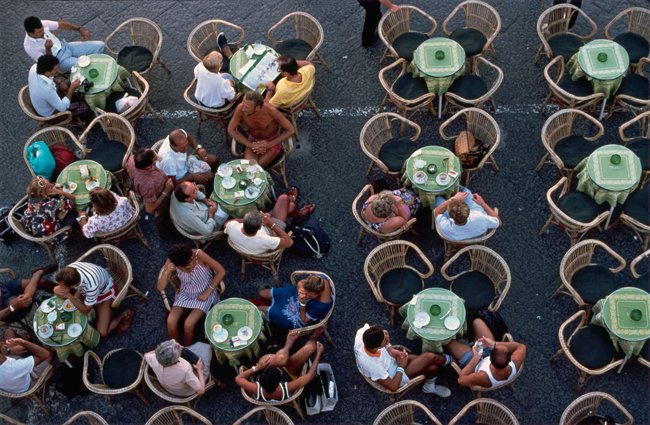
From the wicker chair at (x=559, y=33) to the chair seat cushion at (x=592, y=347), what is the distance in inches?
157

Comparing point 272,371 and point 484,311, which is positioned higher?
point 272,371

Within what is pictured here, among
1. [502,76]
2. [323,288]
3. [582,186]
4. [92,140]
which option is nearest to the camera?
[323,288]

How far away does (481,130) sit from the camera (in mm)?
9375

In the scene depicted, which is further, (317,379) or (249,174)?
(249,174)

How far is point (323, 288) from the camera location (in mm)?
7863

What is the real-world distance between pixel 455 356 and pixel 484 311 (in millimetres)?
650

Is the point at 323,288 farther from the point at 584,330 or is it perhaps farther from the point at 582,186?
the point at 582,186

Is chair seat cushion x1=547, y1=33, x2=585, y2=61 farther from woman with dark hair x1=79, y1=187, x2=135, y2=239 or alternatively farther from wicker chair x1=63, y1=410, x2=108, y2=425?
wicker chair x1=63, y1=410, x2=108, y2=425

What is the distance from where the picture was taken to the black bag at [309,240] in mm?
9016

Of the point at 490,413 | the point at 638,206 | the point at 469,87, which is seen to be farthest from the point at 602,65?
the point at 490,413

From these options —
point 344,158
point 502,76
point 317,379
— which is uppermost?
point 502,76

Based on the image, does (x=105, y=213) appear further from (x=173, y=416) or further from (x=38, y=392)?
(x=173, y=416)

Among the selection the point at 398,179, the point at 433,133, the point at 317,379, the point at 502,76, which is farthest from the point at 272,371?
the point at 502,76

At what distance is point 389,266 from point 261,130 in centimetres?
241
